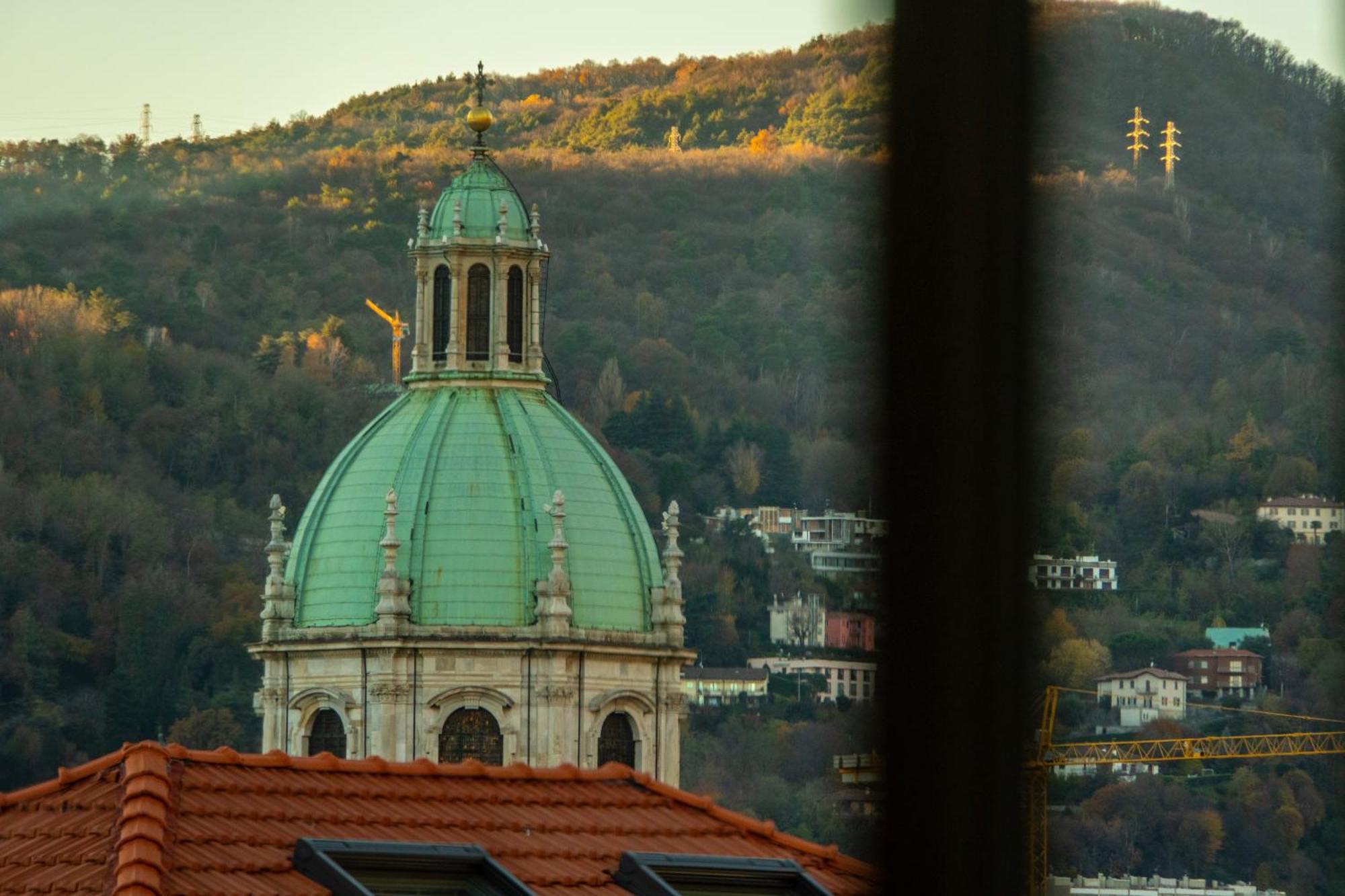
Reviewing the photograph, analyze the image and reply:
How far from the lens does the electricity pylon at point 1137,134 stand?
3083cm

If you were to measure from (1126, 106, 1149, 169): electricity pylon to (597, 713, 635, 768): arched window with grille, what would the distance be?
2265cm

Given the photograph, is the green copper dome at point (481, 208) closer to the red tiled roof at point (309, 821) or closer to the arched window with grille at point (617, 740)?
the arched window with grille at point (617, 740)

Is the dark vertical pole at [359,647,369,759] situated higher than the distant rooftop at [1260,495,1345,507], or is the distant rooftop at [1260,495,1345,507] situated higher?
the dark vertical pole at [359,647,369,759]

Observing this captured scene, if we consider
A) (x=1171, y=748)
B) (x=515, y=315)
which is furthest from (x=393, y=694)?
(x=1171, y=748)

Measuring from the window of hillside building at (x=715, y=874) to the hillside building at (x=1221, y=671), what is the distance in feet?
38.9

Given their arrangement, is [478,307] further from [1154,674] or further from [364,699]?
[1154,674]

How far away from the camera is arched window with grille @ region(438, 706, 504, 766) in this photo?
53.7m

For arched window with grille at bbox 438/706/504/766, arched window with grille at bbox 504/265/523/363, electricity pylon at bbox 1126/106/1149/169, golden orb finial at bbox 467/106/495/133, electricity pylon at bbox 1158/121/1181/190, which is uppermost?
golden orb finial at bbox 467/106/495/133

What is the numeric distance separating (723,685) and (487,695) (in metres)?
18.9

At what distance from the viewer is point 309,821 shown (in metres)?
25.9

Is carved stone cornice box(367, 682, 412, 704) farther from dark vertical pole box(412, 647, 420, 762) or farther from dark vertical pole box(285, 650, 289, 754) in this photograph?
dark vertical pole box(285, 650, 289, 754)

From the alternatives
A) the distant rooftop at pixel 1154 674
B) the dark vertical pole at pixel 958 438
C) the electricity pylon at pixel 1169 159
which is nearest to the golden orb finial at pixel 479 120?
the distant rooftop at pixel 1154 674

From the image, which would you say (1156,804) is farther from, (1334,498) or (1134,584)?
(1334,498)

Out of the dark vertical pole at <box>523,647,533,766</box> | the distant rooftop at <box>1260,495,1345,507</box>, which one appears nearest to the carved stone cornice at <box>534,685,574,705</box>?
the dark vertical pole at <box>523,647,533,766</box>
